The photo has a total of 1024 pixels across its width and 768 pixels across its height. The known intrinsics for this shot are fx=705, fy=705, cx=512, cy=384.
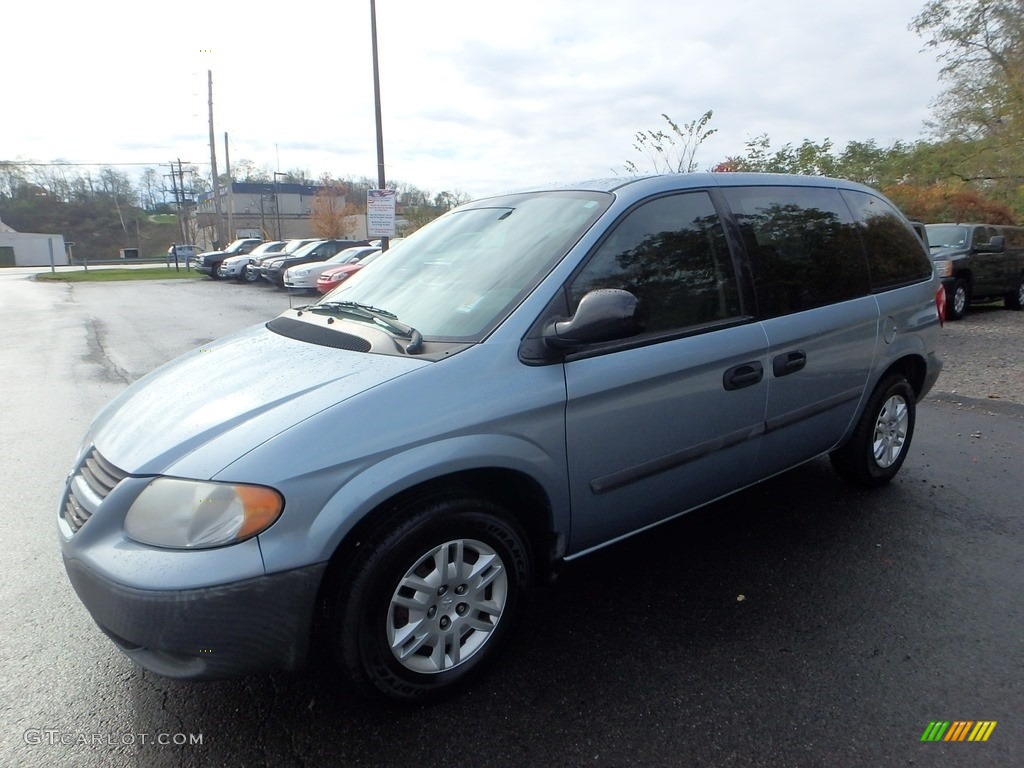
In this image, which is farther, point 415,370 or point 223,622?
point 415,370

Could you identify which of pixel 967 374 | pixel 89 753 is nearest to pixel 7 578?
pixel 89 753

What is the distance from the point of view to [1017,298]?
13891 millimetres

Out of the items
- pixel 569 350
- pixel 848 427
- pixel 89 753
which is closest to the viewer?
pixel 89 753

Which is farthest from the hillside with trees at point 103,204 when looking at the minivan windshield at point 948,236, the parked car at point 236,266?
the minivan windshield at point 948,236

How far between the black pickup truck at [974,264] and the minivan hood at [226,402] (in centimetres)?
1208

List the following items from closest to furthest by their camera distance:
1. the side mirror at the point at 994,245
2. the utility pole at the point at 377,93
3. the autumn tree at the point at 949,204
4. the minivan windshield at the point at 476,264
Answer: the minivan windshield at the point at 476,264 < the side mirror at the point at 994,245 < the utility pole at the point at 377,93 < the autumn tree at the point at 949,204

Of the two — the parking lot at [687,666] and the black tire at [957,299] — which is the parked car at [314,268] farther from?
the parking lot at [687,666]

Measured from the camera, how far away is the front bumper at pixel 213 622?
6.58ft

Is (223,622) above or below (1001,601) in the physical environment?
above

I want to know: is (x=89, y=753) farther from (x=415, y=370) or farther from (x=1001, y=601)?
(x=1001, y=601)

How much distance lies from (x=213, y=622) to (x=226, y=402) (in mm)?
759

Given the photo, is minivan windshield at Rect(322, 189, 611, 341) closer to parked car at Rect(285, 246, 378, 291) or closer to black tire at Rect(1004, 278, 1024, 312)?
black tire at Rect(1004, 278, 1024, 312)

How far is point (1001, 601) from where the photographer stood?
3.06 meters

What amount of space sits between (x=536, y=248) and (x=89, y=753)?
235cm
